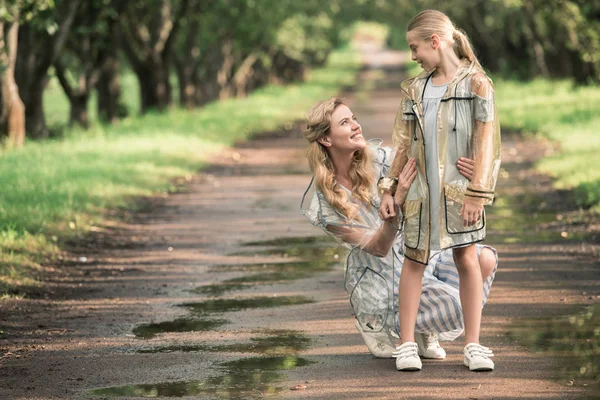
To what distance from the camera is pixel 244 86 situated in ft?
159

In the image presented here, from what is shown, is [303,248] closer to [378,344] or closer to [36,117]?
[378,344]

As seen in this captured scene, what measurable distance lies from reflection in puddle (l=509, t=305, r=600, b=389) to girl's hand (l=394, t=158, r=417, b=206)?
115 centimetres

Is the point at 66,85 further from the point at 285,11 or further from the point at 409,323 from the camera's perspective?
the point at 409,323

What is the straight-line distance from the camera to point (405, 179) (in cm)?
606

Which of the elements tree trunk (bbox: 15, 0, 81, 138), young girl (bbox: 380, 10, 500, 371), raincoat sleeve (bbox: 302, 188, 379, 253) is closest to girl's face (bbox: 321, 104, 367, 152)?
raincoat sleeve (bbox: 302, 188, 379, 253)

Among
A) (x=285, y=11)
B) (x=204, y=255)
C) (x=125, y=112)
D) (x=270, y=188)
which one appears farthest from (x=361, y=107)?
(x=204, y=255)

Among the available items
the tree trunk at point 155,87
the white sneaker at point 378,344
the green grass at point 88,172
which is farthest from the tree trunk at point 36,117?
the white sneaker at point 378,344

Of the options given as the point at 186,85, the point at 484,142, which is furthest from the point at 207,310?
the point at 186,85

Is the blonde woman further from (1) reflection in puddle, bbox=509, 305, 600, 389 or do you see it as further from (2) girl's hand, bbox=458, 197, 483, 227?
(1) reflection in puddle, bbox=509, 305, 600, 389

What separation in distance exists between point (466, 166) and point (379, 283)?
0.88 m

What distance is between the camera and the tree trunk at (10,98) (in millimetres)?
18219

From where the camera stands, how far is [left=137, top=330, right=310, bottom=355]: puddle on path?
21.8ft

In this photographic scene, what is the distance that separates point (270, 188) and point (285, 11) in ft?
72.2

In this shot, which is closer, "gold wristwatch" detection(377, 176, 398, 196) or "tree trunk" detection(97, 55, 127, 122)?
"gold wristwatch" detection(377, 176, 398, 196)
